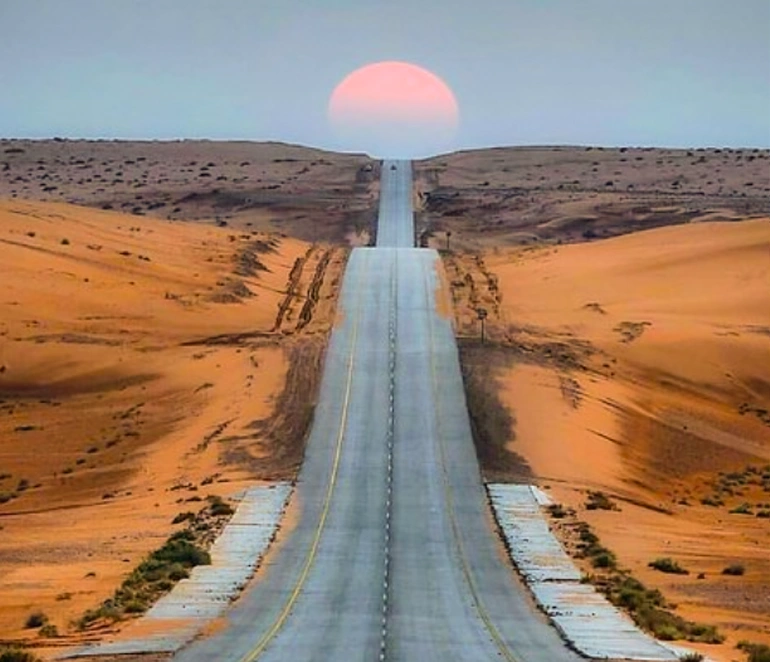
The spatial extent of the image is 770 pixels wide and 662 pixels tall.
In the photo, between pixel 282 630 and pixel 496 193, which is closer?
pixel 282 630

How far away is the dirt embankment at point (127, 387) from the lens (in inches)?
1451

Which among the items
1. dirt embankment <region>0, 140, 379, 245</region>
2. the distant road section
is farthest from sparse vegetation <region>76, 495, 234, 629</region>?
dirt embankment <region>0, 140, 379, 245</region>

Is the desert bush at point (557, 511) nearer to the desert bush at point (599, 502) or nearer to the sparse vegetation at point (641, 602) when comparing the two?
the desert bush at point (599, 502)

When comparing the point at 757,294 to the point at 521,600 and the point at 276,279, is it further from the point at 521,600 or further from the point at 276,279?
the point at 521,600

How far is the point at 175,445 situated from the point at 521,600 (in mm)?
20975

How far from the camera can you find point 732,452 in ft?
174

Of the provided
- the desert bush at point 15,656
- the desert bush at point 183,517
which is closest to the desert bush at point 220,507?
the desert bush at point 183,517

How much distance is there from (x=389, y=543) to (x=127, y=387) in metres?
24.2

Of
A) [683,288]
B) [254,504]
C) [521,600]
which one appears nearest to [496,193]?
[683,288]

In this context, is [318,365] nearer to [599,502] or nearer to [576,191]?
[599,502]

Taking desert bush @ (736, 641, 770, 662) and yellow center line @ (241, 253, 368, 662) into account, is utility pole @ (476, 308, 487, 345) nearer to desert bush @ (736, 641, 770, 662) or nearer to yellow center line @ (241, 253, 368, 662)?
yellow center line @ (241, 253, 368, 662)

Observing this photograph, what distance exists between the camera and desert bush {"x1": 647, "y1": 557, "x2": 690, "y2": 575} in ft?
113

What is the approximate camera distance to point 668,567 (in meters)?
34.8

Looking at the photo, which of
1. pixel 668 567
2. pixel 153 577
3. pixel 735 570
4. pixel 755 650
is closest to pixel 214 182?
pixel 668 567
